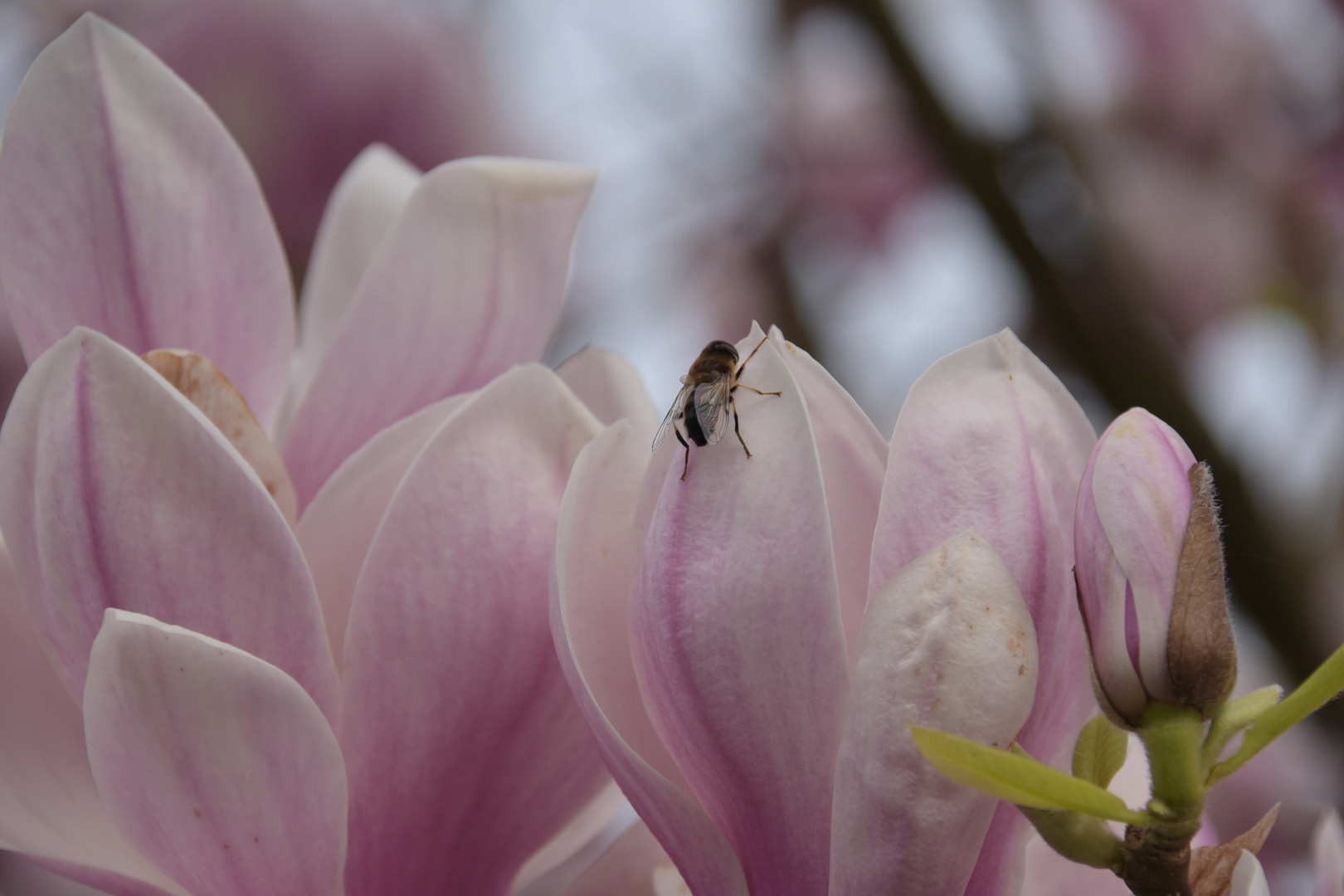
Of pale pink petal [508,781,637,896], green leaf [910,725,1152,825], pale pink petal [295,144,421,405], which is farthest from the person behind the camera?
pale pink petal [295,144,421,405]

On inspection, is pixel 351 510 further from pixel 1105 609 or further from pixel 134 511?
pixel 1105 609

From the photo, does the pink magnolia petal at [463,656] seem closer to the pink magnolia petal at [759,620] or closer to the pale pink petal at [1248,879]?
the pink magnolia petal at [759,620]

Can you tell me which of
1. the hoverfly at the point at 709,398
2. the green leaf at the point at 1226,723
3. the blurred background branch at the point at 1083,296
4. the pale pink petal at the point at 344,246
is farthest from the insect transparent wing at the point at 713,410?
the blurred background branch at the point at 1083,296

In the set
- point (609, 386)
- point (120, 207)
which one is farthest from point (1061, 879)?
point (120, 207)

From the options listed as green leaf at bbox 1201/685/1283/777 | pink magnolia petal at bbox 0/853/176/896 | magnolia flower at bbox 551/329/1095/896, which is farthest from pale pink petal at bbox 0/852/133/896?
green leaf at bbox 1201/685/1283/777

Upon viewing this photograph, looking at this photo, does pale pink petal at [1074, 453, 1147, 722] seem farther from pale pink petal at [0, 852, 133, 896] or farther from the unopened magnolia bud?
pale pink petal at [0, 852, 133, 896]

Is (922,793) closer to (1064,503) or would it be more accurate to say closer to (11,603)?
(1064,503)
